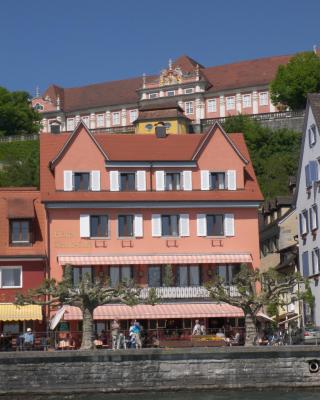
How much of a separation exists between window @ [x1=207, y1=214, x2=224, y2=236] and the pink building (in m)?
0.07

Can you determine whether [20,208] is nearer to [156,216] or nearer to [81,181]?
[81,181]

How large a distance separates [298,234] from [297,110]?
2783 inches

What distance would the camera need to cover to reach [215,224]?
71312 millimetres

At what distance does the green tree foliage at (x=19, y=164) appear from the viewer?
416 feet

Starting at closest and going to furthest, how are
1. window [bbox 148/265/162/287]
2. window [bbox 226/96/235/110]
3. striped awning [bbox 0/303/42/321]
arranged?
striped awning [bbox 0/303/42/321]
window [bbox 148/265/162/287]
window [bbox 226/96/235/110]

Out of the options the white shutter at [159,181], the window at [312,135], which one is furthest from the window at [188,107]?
the white shutter at [159,181]

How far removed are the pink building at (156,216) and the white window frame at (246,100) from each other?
114323 mm

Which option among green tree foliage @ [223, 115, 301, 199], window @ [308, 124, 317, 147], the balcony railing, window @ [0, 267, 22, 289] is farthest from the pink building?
green tree foliage @ [223, 115, 301, 199]

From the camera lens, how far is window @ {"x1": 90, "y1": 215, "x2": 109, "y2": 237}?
229 feet

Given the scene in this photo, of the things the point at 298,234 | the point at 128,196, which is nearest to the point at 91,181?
the point at 128,196

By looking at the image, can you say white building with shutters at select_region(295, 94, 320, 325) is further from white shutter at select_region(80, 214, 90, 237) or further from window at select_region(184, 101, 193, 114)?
window at select_region(184, 101, 193, 114)

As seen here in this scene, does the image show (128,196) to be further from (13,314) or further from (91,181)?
(13,314)

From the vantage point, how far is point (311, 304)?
71.8 m

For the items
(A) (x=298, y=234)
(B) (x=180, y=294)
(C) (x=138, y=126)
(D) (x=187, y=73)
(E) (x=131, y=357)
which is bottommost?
(E) (x=131, y=357)
